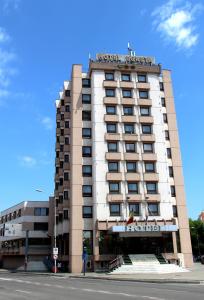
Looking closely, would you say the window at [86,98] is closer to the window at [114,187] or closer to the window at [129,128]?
the window at [129,128]

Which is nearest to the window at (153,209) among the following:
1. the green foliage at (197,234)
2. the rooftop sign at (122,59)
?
the rooftop sign at (122,59)

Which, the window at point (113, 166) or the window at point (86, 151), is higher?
the window at point (86, 151)

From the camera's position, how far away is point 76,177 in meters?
54.0

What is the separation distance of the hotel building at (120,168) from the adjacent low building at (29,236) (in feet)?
39.5

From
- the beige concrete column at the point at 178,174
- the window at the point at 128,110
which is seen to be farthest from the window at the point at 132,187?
the window at the point at 128,110

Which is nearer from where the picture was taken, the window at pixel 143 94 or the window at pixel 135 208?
the window at pixel 135 208

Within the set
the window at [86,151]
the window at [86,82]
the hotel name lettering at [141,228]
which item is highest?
the window at [86,82]

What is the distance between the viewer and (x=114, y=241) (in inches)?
2016

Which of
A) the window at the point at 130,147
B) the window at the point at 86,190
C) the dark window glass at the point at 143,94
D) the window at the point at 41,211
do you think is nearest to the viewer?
the window at the point at 86,190

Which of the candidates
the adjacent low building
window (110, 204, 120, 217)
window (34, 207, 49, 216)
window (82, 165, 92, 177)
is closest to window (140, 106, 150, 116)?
window (82, 165, 92, 177)

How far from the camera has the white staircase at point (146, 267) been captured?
43.9m

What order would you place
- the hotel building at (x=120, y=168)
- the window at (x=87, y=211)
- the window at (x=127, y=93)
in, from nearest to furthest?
the hotel building at (x=120, y=168), the window at (x=87, y=211), the window at (x=127, y=93)

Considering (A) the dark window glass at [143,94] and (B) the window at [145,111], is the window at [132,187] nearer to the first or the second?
(B) the window at [145,111]

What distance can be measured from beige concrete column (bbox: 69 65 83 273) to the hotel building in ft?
0.42
